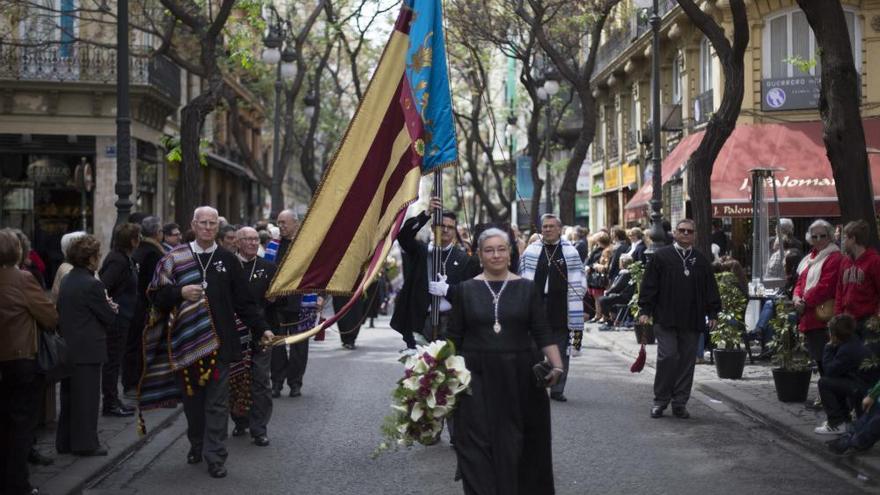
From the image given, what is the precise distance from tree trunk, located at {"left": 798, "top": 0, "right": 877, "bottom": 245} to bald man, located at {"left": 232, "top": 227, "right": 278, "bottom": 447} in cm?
566

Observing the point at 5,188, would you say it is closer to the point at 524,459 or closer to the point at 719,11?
the point at 719,11

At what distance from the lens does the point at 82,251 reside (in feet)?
33.8

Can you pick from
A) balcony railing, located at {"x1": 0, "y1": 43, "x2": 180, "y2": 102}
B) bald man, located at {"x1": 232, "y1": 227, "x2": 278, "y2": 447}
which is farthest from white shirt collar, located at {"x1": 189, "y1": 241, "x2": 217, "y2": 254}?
balcony railing, located at {"x1": 0, "y1": 43, "x2": 180, "y2": 102}

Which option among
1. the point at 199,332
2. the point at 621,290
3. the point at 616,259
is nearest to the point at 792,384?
the point at 199,332

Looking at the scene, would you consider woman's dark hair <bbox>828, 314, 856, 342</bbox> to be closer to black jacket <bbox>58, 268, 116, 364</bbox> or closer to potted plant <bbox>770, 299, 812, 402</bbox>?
potted plant <bbox>770, 299, 812, 402</bbox>

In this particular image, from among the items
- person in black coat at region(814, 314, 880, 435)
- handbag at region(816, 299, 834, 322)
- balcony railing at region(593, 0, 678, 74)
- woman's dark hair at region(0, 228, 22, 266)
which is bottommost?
person in black coat at region(814, 314, 880, 435)

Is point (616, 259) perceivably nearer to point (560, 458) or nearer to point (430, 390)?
point (560, 458)

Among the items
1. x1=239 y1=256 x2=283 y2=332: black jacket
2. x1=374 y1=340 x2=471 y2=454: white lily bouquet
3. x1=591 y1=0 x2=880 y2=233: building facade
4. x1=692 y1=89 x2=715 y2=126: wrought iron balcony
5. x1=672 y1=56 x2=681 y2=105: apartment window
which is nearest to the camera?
x1=374 y1=340 x2=471 y2=454: white lily bouquet

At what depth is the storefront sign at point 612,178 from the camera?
144ft

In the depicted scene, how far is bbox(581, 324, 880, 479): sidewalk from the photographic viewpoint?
995 cm

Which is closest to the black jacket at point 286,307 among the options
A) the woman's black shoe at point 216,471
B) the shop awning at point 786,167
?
the woman's black shoe at point 216,471

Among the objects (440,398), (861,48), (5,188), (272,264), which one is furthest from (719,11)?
(440,398)

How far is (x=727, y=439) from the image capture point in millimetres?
11180

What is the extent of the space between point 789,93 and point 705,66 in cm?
411
